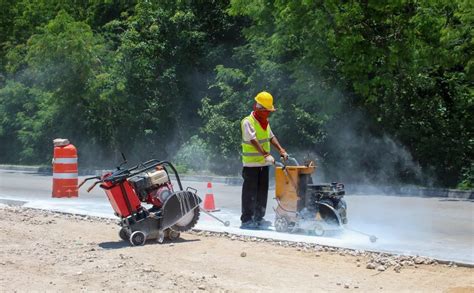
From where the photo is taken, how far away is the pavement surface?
8992 mm

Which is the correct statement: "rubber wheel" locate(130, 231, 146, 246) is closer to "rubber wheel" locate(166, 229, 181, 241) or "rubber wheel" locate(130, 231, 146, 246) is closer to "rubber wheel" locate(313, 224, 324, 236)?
"rubber wheel" locate(166, 229, 181, 241)

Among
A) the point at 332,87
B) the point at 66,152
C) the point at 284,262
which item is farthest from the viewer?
the point at 332,87

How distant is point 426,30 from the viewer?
60.2 ft

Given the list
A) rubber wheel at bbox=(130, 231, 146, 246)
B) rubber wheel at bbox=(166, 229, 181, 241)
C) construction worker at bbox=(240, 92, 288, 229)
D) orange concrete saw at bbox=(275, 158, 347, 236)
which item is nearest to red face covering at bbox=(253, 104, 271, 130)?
construction worker at bbox=(240, 92, 288, 229)

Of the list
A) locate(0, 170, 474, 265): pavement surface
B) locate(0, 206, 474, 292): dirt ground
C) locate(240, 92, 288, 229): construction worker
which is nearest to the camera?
locate(0, 206, 474, 292): dirt ground

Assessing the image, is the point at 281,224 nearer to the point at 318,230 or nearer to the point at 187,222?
the point at 318,230

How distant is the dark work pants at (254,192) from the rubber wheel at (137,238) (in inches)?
71.5

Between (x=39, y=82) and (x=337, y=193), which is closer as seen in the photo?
(x=337, y=193)

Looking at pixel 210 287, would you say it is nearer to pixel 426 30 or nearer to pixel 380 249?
pixel 380 249

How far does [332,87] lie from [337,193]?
1127 cm

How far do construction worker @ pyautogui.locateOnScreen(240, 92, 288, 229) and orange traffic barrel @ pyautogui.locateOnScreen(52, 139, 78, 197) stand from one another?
5.77 m

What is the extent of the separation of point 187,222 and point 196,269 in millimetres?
1900

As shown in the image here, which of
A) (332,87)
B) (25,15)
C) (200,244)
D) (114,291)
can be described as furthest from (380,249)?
(25,15)

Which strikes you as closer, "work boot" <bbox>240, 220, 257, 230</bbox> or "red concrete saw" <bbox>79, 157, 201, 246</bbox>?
"red concrete saw" <bbox>79, 157, 201, 246</bbox>
